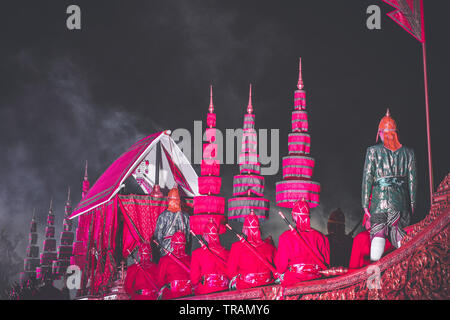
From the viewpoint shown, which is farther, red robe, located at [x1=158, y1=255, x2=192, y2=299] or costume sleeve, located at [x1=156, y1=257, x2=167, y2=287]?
costume sleeve, located at [x1=156, y1=257, x2=167, y2=287]

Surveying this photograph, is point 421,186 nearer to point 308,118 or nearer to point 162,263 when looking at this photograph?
point 308,118

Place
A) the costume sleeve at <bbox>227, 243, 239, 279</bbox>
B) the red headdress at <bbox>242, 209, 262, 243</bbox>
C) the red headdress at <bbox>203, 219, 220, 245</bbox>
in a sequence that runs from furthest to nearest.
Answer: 1. the red headdress at <bbox>203, 219, 220, 245</bbox>
2. the red headdress at <bbox>242, 209, 262, 243</bbox>
3. the costume sleeve at <bbox>227, 243, 239, 279</bbox>

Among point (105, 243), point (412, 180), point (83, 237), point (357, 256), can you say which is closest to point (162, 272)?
point (105, 243)

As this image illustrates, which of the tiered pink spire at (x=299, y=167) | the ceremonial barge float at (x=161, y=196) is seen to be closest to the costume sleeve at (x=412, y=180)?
the ceremonial barge float at (x=161, y=196)

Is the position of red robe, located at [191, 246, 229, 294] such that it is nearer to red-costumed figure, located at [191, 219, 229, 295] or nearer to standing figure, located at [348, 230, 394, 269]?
red-costumed figure, located at [191, 219, 229, 295]

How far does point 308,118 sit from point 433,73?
2606 mm

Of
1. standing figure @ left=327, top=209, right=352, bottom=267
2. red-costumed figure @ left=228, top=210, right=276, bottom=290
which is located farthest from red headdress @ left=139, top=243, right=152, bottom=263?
standing figure @ left=327, top=209, right=352, bottom=267

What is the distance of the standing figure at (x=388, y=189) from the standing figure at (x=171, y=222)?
414cm

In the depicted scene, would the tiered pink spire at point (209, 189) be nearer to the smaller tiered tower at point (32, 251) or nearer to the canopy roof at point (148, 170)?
the canopy roof at point (148, 170)

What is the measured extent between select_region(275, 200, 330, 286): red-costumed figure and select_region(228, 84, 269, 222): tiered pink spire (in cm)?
263

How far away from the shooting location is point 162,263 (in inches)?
362

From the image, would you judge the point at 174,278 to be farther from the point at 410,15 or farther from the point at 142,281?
the point at 410,15

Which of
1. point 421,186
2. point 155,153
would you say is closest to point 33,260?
point 155,153

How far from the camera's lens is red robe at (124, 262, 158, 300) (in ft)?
30.9
